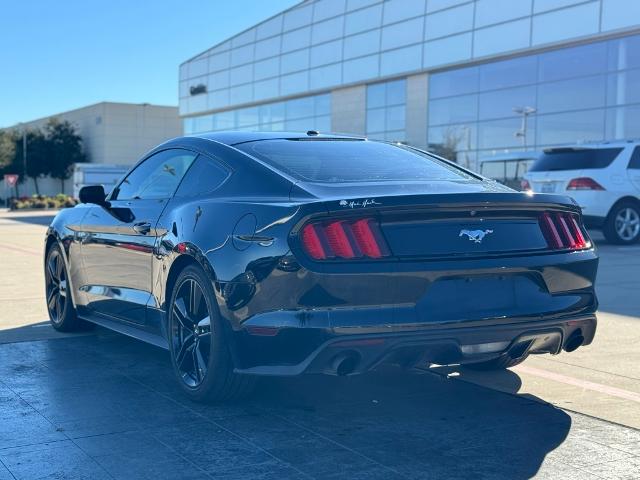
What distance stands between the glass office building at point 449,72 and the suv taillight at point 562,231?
2237 centimetres

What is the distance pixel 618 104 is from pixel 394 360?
24.0 meters

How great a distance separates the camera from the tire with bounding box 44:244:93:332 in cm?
665

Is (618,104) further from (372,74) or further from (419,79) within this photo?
(372,74)

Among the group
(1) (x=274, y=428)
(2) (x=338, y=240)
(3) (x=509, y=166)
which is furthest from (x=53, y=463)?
(3) (x=509, y=166)

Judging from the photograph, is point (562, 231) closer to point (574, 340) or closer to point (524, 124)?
point (574, 340)

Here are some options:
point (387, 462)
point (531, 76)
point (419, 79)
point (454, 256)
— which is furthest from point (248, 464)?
point (419, 79)

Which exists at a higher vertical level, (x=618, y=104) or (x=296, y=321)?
(x=618, y=104)

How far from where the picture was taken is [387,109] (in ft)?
117

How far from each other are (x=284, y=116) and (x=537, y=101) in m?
16.1

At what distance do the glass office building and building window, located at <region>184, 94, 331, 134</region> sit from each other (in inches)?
3.2

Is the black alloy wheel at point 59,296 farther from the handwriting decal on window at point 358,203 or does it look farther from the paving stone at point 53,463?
the handwriting decal on window at point 358,203

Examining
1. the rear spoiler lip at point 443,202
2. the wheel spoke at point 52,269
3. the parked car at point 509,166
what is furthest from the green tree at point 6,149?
the rear spoiler lip at point 443,202

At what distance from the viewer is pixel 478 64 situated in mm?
30922

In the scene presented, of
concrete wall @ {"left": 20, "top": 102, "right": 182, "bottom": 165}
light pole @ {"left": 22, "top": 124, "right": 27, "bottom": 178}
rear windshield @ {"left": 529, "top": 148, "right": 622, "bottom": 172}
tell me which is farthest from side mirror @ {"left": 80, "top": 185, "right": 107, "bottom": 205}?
light pole @ {"left": 22, "top": 124, "right": 27, "bottom": 178}
